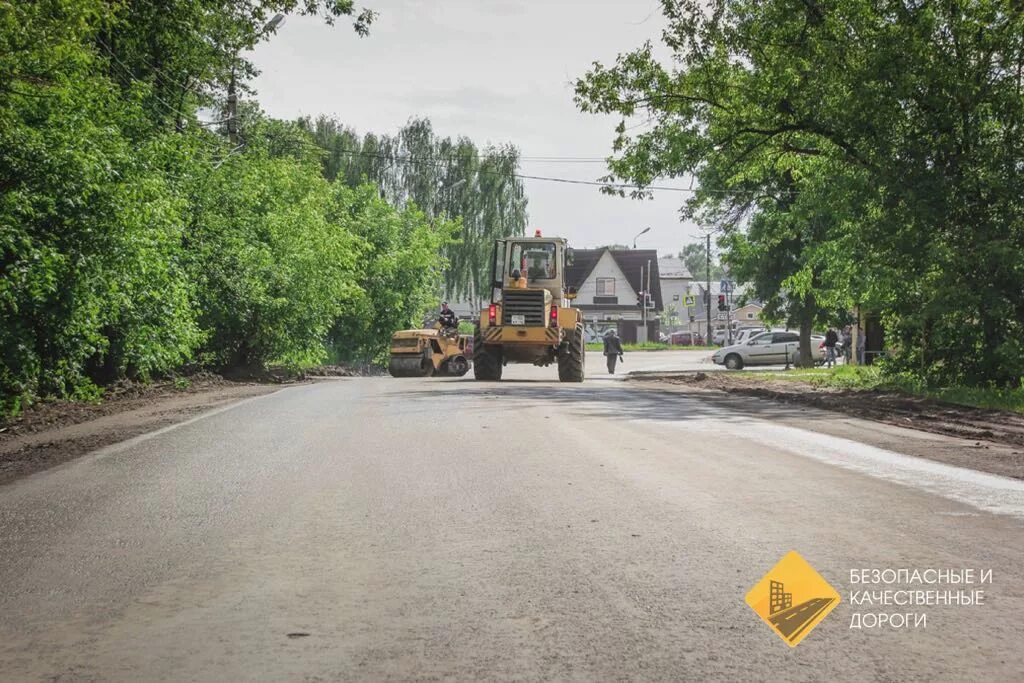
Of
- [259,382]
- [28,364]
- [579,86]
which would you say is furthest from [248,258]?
[28,364]

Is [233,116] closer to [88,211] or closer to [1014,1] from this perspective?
[88,211]

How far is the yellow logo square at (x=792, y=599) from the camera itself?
15.9 ft

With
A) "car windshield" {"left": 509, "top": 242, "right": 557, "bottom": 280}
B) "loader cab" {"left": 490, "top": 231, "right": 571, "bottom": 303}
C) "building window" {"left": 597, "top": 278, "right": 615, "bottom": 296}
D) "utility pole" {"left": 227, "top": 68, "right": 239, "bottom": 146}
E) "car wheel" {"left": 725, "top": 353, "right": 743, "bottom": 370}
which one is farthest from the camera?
"building window" {"left": 597, "top": 278, "right": 615, "bottom": 296}

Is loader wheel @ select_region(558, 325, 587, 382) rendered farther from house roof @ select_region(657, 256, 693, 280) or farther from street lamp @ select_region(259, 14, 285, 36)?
house roof @ select_region(657, 256, 693, 280)

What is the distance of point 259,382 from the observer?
31031 millimetres

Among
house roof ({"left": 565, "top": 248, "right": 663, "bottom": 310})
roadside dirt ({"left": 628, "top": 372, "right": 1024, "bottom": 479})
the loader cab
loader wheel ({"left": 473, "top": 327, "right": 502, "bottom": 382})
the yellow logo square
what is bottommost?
roadside dirt ({"left": 628, "top": 372, "right": 1024, "bottom": 479})

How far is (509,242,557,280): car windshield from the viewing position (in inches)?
1145

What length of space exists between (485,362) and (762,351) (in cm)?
2458

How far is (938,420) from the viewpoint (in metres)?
15.8

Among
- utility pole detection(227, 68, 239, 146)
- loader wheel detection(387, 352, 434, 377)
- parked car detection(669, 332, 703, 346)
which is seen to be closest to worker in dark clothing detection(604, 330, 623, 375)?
loader wheel detection(387, 352, 434, 377)

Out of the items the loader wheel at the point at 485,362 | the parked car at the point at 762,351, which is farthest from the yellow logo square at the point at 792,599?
the parked car at the point at 762,351

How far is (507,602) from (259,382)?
2676 cm

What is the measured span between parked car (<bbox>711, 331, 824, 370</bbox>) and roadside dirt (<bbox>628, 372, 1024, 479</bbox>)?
23.2 metres

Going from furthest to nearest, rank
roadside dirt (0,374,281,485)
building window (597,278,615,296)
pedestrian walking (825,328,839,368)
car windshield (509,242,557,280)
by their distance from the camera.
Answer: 1. building window (597,278,615,296)
2. pedestrian walking (825,328,839,368)
3. car windshield (509,242,557,280)
4. roadside dirt (0,374,281,485)
